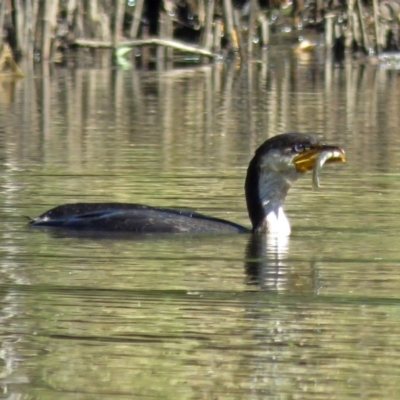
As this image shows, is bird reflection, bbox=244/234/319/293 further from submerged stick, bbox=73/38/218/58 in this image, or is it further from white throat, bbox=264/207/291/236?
submerged stick, bbox=73/38/218/58

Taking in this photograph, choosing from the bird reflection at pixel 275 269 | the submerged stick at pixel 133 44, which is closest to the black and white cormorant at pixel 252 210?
the bird reflection at pixel 275 269

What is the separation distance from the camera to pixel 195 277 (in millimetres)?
7102

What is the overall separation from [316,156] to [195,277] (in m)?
1.71

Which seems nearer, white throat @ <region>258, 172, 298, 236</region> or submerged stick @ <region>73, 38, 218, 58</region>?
white throat @ <region>258, 172, 298, 236</region>

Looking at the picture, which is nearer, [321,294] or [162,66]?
[321,294]

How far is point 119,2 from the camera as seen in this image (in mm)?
23109

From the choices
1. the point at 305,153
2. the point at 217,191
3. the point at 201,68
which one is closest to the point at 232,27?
the point at 201,68

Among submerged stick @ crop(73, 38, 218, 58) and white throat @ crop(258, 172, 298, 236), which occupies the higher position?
submerged stick @ crop(73, 38, 218, 58)

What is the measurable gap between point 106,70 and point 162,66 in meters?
1.21

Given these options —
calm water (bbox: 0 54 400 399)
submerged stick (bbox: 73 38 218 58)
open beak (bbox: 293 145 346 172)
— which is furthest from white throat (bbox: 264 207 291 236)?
submerged stick (bbox: 73 38 218 58)

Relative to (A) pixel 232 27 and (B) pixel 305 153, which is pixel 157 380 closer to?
(B) pixel 305 153

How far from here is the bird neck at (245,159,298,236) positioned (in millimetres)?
8538

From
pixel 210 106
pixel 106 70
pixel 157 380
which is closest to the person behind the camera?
pixel 157 380

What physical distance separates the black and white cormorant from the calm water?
10 cm
